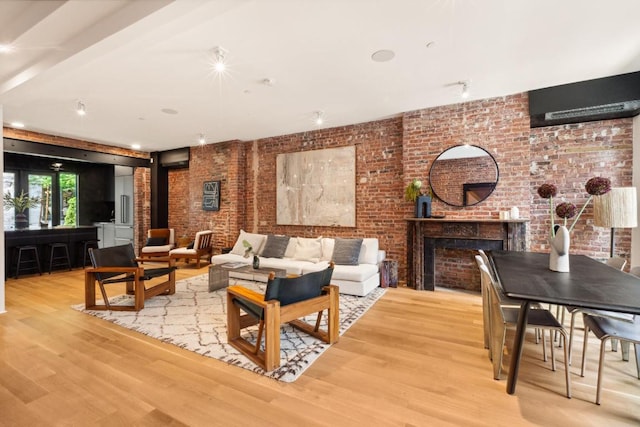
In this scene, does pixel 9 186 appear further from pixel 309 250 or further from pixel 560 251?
pixel 560 251

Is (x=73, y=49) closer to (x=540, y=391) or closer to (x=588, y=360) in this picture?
(x=540, y=391)

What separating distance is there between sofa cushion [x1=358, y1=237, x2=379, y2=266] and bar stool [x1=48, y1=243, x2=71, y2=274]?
6.11m

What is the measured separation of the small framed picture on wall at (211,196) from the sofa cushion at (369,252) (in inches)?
153

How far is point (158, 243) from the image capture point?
7.18m

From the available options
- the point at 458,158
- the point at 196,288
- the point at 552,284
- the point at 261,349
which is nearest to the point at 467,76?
the point at 458,158

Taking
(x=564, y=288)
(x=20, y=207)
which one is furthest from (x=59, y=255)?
(x=564, y=288)

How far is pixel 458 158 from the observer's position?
446 centimetres

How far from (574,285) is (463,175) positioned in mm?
2772

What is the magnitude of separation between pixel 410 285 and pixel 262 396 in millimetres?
3363

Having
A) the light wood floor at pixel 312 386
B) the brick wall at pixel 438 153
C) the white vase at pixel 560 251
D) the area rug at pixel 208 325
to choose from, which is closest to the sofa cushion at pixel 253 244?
the brick wall at pixel 438 153

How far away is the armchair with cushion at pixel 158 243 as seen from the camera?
683 centimetres

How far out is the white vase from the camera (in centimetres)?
230

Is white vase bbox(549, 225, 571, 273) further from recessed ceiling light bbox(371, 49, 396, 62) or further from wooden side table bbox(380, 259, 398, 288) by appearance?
wooden side table bbox(380, 259, 398, 288)

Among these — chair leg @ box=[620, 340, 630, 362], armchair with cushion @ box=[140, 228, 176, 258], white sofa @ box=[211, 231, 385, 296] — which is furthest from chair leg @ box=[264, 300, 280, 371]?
armchair with cushion @ box=[140, 228, 176, 258]
